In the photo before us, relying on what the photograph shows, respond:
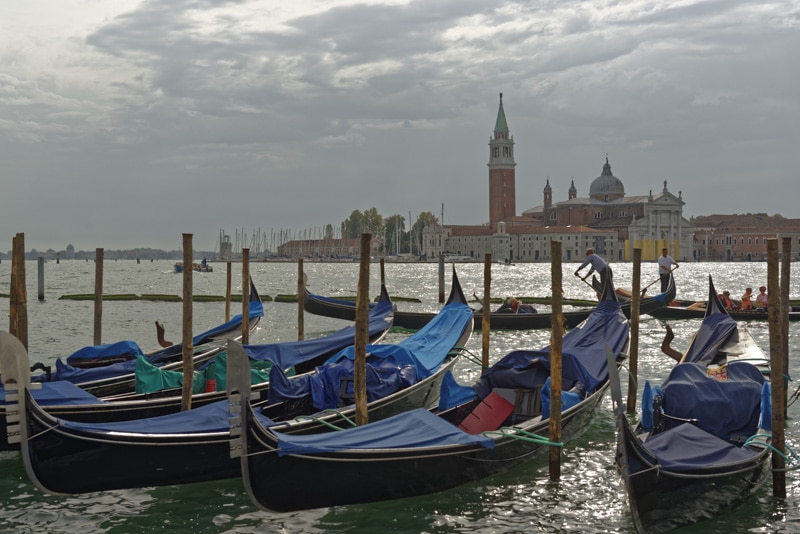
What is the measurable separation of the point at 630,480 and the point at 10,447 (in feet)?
15.0

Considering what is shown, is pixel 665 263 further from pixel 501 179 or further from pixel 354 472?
pixel 501 179

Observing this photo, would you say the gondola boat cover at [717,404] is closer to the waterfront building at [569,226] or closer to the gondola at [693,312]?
the gondola at [693,312]

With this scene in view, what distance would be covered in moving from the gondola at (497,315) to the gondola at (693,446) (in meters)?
9.64

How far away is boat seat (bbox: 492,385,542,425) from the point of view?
23.2 feet

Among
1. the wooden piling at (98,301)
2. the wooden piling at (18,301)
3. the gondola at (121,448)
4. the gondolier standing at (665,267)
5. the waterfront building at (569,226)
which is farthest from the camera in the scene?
the waterfront building at (569,226)

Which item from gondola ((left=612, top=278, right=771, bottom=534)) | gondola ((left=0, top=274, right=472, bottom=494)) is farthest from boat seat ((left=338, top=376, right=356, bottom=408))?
gondola ((left=612, top=278, right=771, bottom=534))

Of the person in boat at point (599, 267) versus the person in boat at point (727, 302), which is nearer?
the person in boat at point (599, 267)

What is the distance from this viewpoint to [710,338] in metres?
9.30

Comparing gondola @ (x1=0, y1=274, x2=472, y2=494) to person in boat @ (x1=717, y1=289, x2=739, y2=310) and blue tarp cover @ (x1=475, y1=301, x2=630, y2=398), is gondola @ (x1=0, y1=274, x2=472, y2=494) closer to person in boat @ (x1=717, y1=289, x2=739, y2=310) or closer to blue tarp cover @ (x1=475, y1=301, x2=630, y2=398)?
blue tarp cover @ (x1=475, y1=301, x2=630, y2=398)

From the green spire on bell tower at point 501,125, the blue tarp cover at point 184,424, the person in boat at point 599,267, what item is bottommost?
the blue tarp cover at point 184,424

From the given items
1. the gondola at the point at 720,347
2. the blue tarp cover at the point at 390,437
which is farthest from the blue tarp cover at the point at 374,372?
the gondola at the point at 720,347

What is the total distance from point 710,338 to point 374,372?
3902mm

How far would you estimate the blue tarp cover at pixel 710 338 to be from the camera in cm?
901

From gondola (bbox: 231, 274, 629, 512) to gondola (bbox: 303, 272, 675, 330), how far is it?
8.94 m
